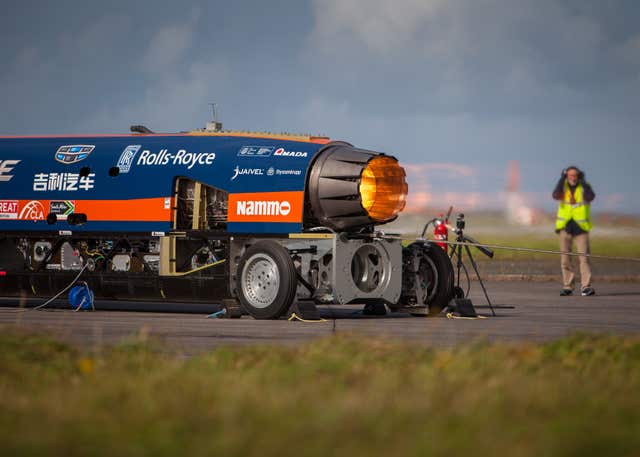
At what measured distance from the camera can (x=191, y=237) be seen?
1944 centimetres

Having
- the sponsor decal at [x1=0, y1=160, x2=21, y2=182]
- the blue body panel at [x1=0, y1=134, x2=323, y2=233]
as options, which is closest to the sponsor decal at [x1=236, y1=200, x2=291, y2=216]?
the blue body panel at [x1=0, y1=134, x2=323, y2=233]

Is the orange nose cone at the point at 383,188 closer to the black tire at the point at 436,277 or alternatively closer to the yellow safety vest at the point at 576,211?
the black tire at the point at 436,277

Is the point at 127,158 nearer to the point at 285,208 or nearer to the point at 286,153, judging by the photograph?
the point at 286,153

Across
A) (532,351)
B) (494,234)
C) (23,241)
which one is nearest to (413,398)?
(532,351)

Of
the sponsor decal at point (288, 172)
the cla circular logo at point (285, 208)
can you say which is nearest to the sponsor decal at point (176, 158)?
the sponsor decal at point (288, 172)

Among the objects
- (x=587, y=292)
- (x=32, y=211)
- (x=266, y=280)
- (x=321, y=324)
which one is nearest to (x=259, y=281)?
(x=266, y=280)

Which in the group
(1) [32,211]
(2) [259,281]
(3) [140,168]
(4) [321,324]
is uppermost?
(3) [140,168]

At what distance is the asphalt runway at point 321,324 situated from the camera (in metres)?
13.9

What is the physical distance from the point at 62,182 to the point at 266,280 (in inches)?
187

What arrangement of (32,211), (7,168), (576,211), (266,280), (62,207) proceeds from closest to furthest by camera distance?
(266,280) < (62,207) < (32,211) < (7,168) < (576,211)

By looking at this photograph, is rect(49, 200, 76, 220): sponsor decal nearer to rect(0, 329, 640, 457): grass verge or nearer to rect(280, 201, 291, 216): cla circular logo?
rect(280, 201, 291, 216): cla circular logo

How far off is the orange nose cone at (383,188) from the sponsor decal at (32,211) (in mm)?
6057

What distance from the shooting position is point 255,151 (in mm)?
18891

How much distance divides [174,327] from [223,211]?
13.3 ft
